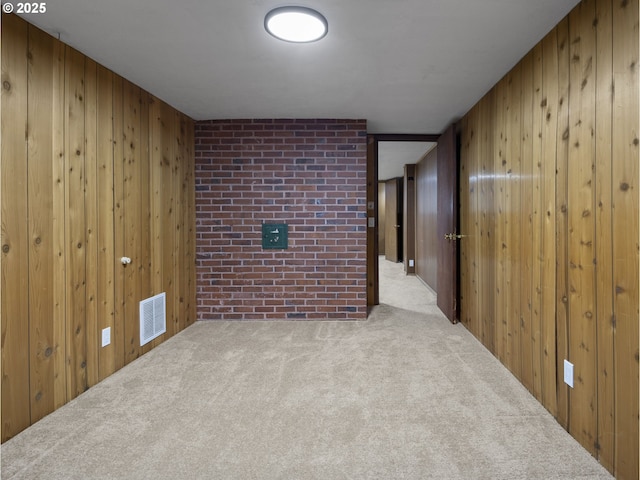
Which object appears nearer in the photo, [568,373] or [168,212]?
[568,373]

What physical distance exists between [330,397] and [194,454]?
0.79 metres

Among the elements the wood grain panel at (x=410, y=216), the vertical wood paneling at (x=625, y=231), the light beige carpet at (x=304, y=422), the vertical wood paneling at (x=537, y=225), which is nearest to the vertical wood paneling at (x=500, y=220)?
the light beige carpet at (x=304, y=422)

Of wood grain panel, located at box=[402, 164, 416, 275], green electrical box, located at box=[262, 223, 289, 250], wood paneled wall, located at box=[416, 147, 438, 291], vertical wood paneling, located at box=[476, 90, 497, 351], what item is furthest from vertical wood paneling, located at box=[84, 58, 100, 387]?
wood grain panel, located at box=[402, 164, 416, 275]

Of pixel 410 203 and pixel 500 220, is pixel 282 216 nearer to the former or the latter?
pixel 500 220

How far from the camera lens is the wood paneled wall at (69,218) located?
5.17 feet

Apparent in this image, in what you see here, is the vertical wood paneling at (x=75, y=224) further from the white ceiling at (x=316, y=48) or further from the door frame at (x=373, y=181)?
the door frame at (x=373, y=181)

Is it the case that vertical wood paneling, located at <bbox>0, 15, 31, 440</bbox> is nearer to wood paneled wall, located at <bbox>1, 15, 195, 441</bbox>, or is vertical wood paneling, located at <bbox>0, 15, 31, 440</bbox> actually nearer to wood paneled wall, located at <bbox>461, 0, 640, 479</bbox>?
wood paneled wall, located at <bbox>1, 15, 195, 441</bbox>

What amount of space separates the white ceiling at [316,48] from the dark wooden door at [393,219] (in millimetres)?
4752

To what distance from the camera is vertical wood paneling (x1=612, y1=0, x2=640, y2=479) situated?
1216 mm

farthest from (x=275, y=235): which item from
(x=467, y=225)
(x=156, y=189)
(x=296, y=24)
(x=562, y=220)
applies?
(x=562, y=220)

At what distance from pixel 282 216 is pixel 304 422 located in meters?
2.11

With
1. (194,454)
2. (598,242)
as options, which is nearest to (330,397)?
(194,454)

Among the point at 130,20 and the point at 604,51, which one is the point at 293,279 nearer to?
the point at 130,20

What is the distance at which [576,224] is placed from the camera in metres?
1.53
